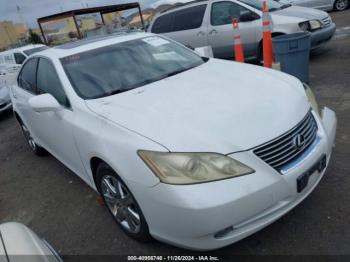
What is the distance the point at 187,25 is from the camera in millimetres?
8438

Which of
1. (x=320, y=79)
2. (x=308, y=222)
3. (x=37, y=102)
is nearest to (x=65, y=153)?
(x=37, y=102)

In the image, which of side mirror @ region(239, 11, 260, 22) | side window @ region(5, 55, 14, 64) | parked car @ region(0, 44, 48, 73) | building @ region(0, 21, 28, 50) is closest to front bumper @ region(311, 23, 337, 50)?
side mirror @ region(239, 11, 260, 22)

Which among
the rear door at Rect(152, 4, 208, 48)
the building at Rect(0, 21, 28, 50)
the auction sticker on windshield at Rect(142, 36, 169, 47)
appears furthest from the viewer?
the building at Rect(0, 21, 28, 50)

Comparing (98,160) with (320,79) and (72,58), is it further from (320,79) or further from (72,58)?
(320,79)

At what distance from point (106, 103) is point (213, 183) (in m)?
1.29

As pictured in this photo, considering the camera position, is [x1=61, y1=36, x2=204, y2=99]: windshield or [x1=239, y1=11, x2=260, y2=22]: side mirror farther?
[x1=239, y1=11, x2=260, y2=22]: side mirror

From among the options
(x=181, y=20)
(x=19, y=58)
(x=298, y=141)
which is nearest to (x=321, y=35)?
(x=181, y=20)

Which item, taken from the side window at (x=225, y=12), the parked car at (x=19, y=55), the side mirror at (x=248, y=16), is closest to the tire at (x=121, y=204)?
the side mirror at (x=248, y=16)

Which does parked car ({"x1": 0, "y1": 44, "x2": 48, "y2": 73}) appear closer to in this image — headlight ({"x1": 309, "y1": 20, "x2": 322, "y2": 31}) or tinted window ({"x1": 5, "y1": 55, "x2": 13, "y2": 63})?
tinted window ({"x1": 5, "y1": 55, "x2": 13, "y2": 63})

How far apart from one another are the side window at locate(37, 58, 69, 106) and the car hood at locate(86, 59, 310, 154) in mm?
519

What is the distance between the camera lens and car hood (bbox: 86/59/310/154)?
2.30 metres

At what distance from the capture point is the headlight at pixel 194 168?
216cm

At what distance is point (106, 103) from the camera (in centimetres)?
295

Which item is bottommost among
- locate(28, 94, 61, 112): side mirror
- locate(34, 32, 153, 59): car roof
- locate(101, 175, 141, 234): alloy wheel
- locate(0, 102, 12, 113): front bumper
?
locate(0, 102, 12, 113): front bumper
